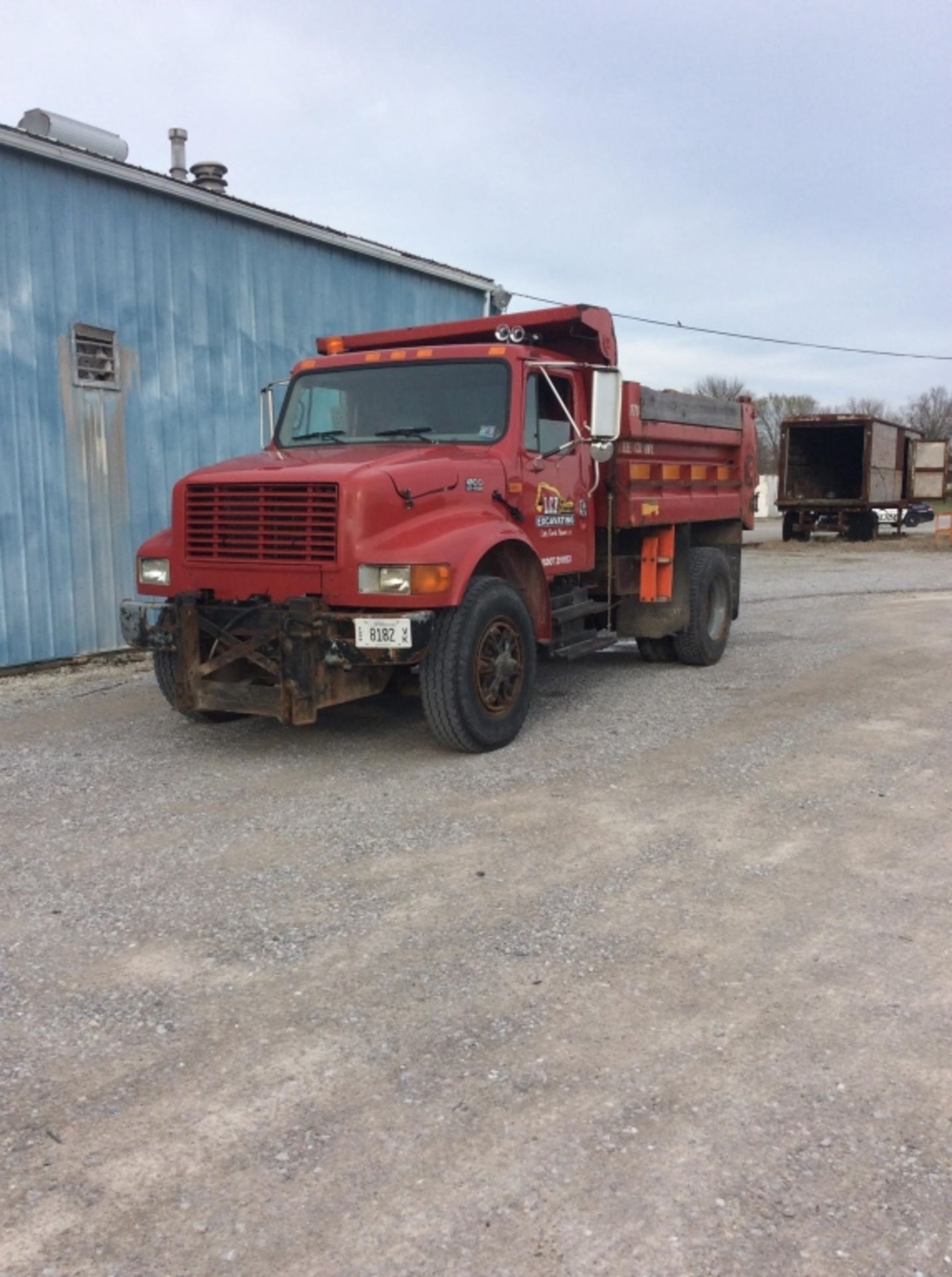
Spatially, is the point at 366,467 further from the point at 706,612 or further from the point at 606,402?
the point at 706,612

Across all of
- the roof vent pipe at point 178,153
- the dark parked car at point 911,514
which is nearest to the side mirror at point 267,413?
the roof vent pipe at point 178,153

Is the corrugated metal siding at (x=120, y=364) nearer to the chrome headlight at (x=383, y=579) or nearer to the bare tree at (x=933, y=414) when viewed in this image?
the chrome headlight at (x=383, y=579)

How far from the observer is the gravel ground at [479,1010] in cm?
236

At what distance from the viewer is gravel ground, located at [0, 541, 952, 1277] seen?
2.36 meters

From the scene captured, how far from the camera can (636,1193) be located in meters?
2.44

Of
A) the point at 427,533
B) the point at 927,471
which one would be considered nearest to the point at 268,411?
the point at 427,533

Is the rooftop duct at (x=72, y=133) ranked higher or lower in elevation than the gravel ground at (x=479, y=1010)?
higher

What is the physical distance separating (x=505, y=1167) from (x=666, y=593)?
21.4 ft

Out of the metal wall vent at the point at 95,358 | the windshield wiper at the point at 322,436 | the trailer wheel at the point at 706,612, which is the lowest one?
the trailer wheel at the point at 706,612

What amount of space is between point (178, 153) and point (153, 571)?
772 centimetres

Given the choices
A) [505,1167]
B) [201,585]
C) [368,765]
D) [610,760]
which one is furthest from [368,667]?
[505,1167]

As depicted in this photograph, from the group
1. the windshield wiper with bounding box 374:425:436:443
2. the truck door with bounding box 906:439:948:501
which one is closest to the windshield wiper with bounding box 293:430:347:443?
the windshield wiper with bounding box 374:425:436:443

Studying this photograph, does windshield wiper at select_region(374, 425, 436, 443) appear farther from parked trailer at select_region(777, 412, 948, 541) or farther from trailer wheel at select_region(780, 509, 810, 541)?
trailer wheel at select_region(780, 509, 810, 541)

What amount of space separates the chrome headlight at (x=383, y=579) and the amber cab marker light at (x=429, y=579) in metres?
0.03
